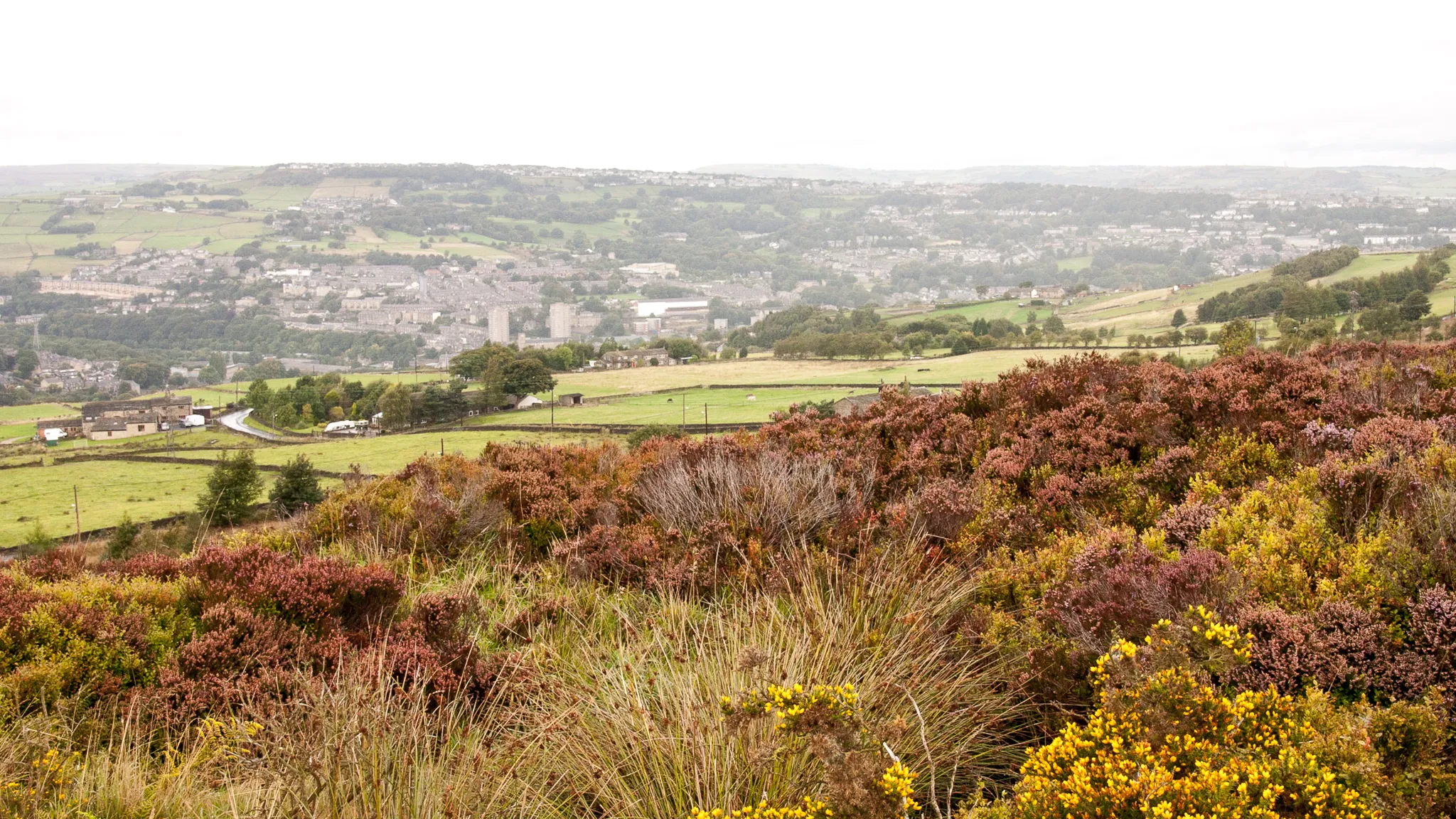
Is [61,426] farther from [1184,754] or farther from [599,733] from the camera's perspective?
[1184,754]

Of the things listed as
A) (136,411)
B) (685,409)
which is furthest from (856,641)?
(136,411)

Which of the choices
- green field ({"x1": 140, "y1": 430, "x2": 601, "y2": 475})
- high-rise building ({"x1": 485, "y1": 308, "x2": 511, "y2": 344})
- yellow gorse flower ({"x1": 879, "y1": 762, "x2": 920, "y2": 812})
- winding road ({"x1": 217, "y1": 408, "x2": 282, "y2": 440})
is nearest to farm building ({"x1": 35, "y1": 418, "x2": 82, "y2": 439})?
winding road ({"x1": 217, "y1": 408, "x2": 282, "y2": 440})

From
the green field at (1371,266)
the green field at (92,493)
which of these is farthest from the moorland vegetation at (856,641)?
the green field at (1371,266)

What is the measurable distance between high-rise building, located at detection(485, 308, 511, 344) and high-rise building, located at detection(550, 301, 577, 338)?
8.05 meters

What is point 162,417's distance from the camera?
Result: 205ft

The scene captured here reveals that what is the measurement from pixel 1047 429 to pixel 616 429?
110 ft

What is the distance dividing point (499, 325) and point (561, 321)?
11197 mm

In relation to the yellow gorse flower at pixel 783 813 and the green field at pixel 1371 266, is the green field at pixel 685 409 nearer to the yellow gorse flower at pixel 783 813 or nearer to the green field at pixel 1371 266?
the yellow gorse flower at pixel 783 813

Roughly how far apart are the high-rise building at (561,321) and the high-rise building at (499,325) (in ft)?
26.4

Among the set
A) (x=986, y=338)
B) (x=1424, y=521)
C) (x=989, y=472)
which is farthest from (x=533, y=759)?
(x=986, y=338)

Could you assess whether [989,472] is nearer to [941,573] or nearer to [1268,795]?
[941,573]

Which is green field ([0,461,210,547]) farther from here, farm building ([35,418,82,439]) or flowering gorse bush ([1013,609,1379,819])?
flowering gorse bush ([1013,609,1379,819])

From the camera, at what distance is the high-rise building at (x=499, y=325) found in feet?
522

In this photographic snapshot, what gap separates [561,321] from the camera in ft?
531
